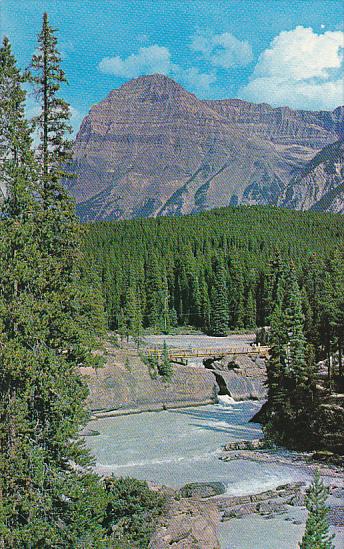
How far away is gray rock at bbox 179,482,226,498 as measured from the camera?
87.6ft

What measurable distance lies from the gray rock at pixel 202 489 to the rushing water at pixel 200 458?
1.76 ft

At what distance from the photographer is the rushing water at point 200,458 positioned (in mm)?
22891

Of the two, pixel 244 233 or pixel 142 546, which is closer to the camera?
pixel 142 546

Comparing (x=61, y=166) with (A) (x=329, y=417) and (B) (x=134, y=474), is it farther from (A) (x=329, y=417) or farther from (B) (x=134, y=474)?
(A) (x=329, y=417)

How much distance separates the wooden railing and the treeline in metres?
6.30

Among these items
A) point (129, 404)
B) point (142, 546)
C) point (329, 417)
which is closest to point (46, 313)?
point (142, 546)

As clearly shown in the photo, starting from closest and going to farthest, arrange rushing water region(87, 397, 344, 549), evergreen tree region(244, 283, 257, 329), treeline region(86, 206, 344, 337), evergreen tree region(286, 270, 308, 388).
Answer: rushing water region(87, 397, 344, 549), evergreen tree region(286, 270, 308, 388), treeline region(86, 206, 344, 337), evergreen tree region(244, 283, 257, 329)

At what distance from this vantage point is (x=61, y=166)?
740 inches

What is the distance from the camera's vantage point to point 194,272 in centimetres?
10106

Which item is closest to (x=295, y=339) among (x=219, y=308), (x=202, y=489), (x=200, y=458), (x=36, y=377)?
(x=200, y=458)

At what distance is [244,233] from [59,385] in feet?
400

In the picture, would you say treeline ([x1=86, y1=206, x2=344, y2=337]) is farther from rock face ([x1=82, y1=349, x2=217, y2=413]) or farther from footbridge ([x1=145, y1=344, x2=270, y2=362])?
rock face ([x1=82, y1=349, x2=217, y2=413])

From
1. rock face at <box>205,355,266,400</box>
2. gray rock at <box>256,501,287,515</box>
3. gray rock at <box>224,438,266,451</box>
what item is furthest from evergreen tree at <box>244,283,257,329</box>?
gray rock at <box>256,501,287,515</box>

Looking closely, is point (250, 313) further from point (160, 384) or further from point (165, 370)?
point (160, 384)
